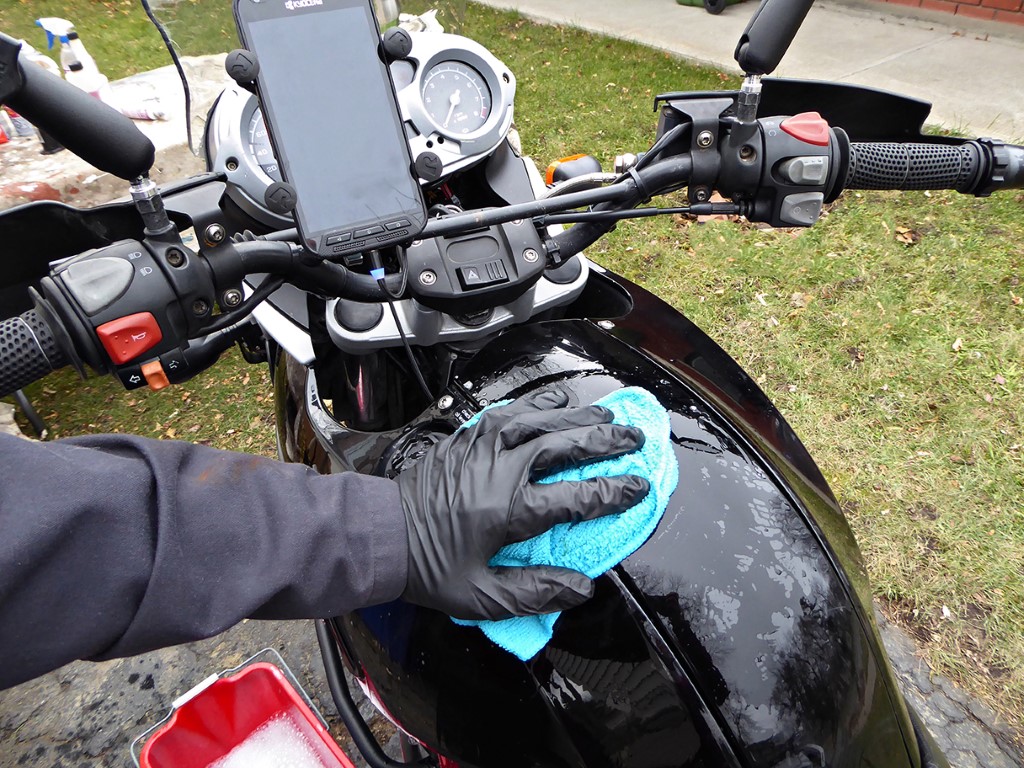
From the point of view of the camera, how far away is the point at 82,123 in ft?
2.50

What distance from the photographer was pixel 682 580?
0.94 metres

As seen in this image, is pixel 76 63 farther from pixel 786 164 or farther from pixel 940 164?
pixel 940 164

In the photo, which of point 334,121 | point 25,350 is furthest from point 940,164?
point 25,350

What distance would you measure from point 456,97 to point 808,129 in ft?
1.92

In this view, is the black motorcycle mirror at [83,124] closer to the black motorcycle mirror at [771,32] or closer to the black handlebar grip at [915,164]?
the black motorcycle mirror at [771,32]

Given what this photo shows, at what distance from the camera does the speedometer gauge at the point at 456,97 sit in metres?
1.25

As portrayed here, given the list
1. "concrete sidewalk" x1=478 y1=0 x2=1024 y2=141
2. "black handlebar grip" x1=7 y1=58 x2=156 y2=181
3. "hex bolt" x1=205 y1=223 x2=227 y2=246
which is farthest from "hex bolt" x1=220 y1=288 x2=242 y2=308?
"concrete sidewalk" x1=478 y1=0 x2=1024 y2=141

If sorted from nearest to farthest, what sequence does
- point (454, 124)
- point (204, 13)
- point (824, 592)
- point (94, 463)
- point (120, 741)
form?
point (94, 463) < point (824, 592) < point (454, 124) < point (204, 13) < point (120, 741)

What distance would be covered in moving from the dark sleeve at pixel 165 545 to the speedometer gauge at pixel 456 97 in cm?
64

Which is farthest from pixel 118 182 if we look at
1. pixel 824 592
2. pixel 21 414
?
pixel 824 592

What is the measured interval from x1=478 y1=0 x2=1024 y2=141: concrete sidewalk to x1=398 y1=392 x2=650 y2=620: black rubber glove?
459 centimetres

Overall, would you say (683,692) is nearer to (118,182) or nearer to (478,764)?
(478,764)

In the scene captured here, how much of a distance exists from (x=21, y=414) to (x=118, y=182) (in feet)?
4.06

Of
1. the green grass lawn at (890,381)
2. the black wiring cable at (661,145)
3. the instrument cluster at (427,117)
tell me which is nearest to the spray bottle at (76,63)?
the green grass lawn at (890,381)
